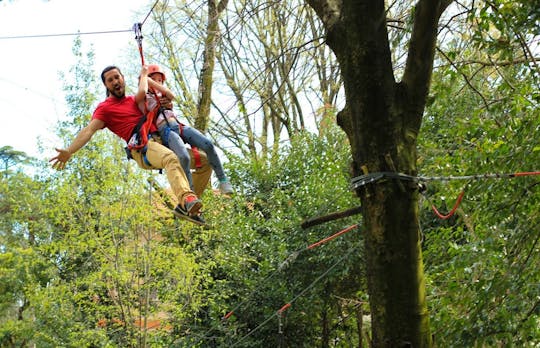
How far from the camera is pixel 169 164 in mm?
4730

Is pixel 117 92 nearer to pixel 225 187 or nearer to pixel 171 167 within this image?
pixel 171 167

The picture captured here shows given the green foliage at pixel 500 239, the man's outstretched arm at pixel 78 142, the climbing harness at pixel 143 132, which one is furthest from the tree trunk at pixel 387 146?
the man's outstretched arm at pixel 78 142

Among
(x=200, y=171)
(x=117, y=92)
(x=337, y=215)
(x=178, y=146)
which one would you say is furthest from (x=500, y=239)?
(x=117, y=92)

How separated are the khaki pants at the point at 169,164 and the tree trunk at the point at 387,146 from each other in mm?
1402

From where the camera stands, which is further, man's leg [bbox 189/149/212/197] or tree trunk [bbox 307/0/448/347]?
man's leg [bbox 189/149/212/197]

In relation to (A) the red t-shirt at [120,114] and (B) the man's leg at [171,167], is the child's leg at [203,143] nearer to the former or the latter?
(B) the man's leg at [171,167]

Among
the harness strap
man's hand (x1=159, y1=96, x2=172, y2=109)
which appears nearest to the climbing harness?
man's hand (x1=159, y1=96, x2=172, y2=109)

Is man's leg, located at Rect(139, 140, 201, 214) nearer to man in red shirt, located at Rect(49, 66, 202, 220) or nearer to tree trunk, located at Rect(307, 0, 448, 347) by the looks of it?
man in red shirt, located at Rect(49, 66, 202, 220)

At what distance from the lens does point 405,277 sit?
Answer: 351 centimetres

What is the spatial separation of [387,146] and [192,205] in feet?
4.89

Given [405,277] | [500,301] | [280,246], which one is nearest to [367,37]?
[405,277]

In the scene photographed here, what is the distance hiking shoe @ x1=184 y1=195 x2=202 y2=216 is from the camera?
4555 millimetres

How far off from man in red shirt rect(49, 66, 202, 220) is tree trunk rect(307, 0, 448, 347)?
4.66 ft

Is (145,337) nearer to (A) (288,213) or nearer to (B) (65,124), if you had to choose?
(A) (288,213)
